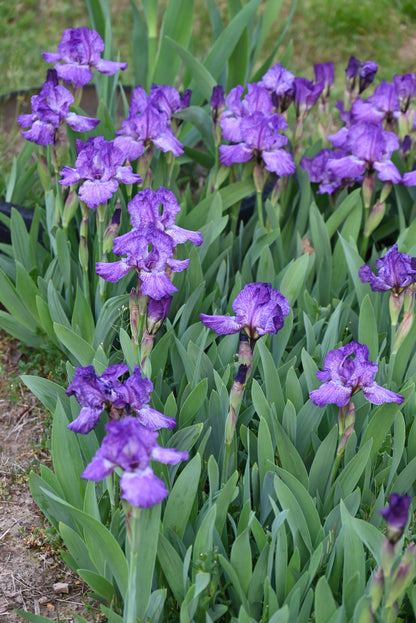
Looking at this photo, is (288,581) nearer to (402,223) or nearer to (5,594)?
(5,594)

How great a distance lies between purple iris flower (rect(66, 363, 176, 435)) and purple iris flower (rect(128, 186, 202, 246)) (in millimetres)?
472

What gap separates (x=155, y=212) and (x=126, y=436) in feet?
2.55

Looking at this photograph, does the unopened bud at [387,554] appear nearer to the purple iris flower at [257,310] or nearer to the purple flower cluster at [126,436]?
the purple flower cluster at [126,436]

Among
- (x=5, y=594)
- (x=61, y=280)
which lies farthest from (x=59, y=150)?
(x=5, y=594)

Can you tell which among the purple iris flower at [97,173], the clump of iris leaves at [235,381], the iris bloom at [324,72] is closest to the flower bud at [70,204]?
the clump of iris leaves at [235,381]

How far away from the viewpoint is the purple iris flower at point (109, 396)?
1404 millimetres

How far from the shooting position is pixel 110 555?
57.4 inches

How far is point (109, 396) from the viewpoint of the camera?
4.69 ft

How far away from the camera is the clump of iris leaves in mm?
1488

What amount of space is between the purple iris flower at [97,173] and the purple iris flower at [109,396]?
669 millimetres

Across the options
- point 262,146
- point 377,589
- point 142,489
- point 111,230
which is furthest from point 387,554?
point 262,146

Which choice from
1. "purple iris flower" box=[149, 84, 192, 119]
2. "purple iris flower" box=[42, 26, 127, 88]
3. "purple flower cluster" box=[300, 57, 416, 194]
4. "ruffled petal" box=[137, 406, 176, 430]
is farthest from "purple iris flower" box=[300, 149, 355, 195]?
"ruffled petal" box=[137, 406, 176, 430]

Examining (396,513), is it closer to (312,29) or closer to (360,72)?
(360,72)

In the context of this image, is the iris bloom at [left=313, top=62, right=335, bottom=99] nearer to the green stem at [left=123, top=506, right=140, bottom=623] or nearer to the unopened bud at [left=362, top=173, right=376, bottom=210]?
the unopened bud at [left=362, top=173, right=376, bottom=210]
